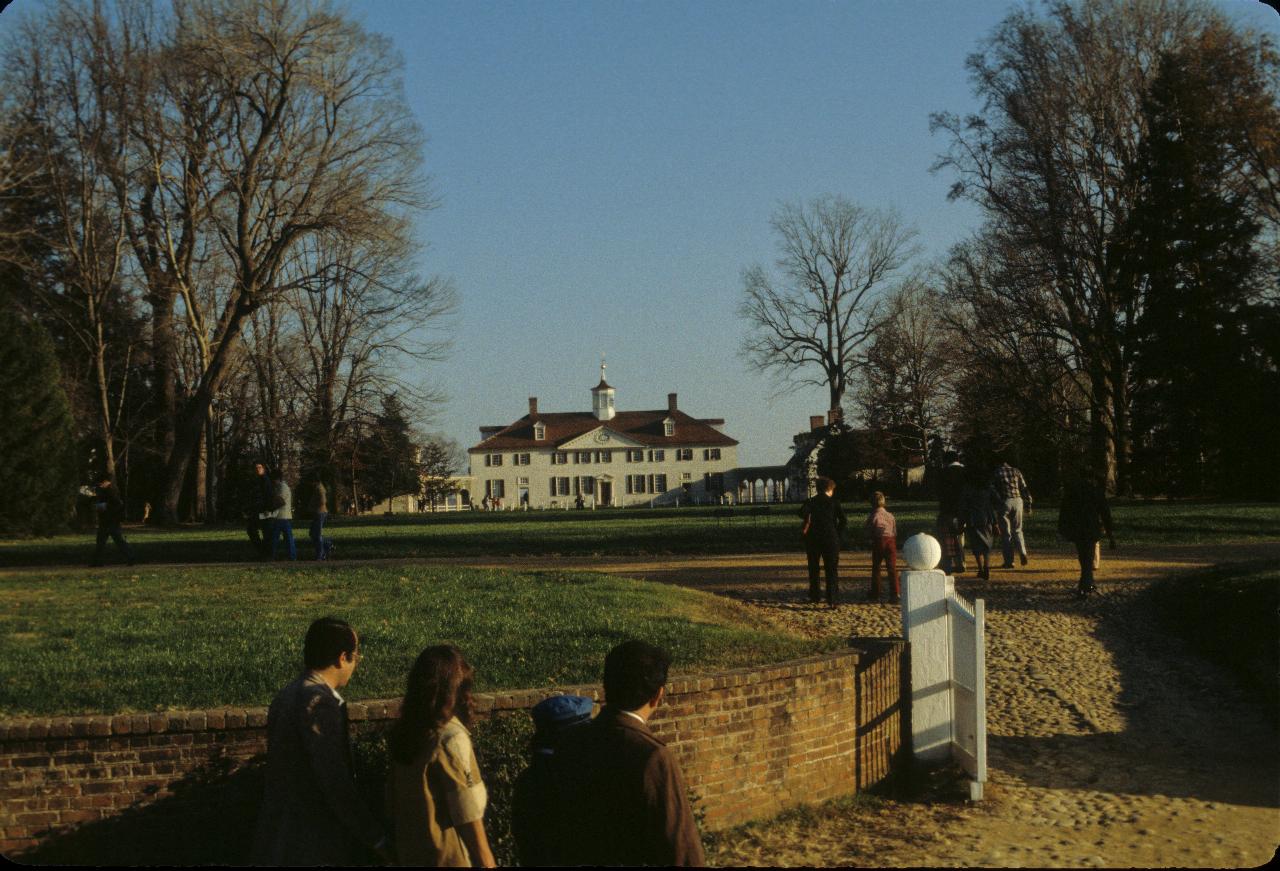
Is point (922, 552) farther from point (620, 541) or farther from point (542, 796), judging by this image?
point (620, 541)

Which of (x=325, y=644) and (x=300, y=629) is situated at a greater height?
(x=325, y=644)

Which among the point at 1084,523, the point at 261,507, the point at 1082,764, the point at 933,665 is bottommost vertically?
the point at 1082,764

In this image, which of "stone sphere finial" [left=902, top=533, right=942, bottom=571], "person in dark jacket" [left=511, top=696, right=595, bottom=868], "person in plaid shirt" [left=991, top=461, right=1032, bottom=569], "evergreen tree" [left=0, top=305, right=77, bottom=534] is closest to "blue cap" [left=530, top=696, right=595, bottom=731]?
"person in dark jacket" [left=511, top=696, right=595, bottom=868]

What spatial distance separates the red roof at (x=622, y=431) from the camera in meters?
115

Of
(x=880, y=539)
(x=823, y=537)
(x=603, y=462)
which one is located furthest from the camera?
(x=603, y=462)

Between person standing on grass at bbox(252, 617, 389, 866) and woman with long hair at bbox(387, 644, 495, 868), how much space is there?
0.29 meters

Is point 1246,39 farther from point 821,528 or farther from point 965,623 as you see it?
point 965,623

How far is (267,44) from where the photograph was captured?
35125 mm

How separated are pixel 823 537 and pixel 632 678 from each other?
1184 cm

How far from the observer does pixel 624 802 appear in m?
4.00

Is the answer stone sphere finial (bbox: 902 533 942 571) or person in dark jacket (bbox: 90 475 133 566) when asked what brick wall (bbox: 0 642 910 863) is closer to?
stone sphere finial (bbox: 902 533 942 571)

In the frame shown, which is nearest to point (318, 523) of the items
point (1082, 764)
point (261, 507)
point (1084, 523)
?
point (261, 507)

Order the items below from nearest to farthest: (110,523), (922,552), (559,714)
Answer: (559,714) → (922,552) → (110,523)

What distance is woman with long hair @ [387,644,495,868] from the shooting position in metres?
4.64
